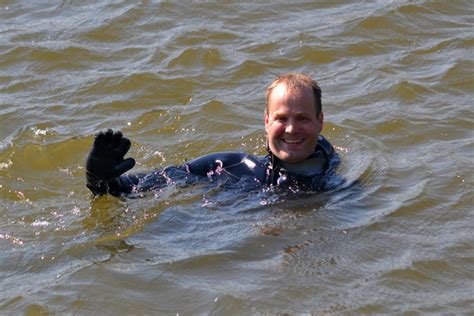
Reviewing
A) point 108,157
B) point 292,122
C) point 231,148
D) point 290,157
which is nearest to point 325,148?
point 290,157

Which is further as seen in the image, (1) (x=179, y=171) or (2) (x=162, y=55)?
(2) (x=162, y=55)

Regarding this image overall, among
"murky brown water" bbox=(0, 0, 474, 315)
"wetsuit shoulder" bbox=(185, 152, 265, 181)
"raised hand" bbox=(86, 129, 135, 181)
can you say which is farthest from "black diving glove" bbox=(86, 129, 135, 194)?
"wetsuit shoulder" bbox=(185, 152, 265, 181)

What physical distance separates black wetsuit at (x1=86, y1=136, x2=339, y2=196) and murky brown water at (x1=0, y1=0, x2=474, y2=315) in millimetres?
115

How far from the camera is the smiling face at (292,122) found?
6.27 meters

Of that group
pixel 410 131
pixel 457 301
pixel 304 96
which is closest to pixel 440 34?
pixel 410 131

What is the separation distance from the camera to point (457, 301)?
15.4 ft

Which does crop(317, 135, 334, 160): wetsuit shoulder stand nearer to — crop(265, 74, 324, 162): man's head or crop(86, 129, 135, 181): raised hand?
crop(265, 74, 324, 162): man's head

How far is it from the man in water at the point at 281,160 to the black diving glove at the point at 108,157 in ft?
0.16

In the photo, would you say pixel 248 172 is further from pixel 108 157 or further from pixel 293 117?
pixel 108 157

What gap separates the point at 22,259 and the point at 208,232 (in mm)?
1085

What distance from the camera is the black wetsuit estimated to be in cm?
645

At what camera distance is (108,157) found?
19.0ft

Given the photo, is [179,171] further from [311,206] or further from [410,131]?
[410,131]

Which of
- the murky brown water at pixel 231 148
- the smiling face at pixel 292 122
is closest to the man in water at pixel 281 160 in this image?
the smiling face at pixel 292 122
